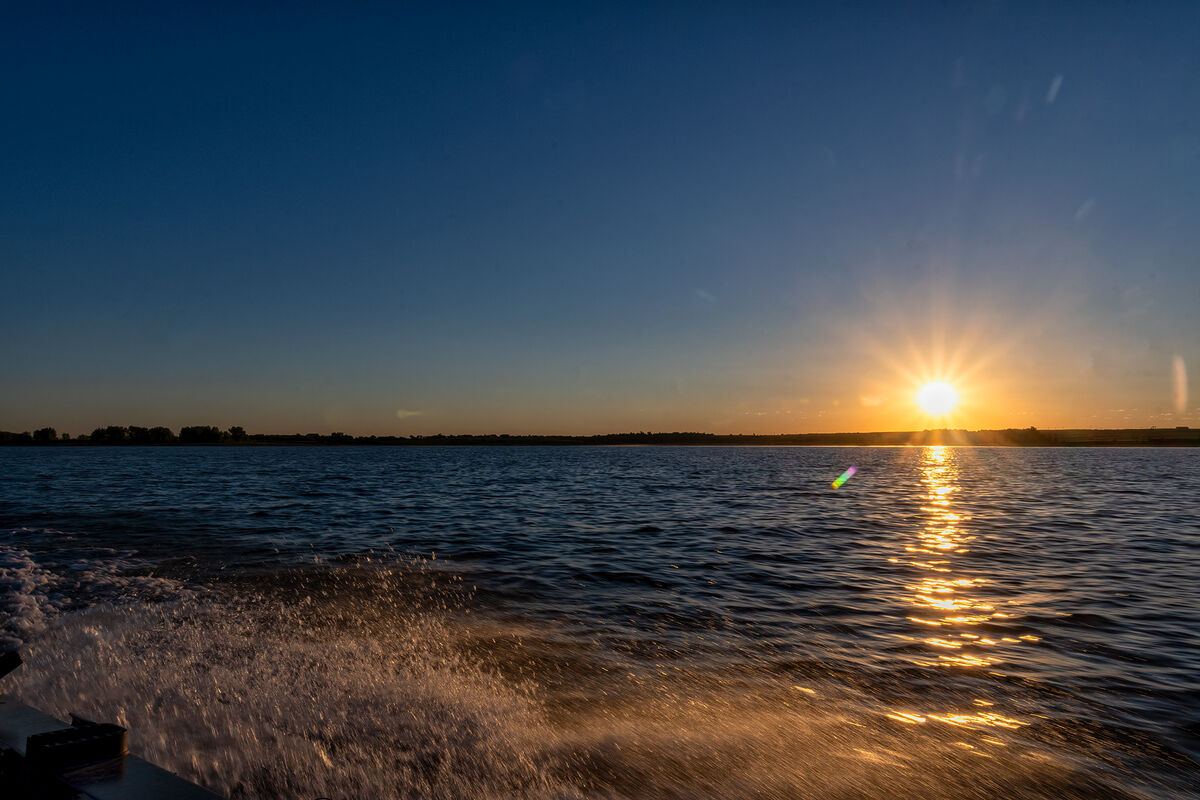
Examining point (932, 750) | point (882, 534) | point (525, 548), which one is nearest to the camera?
point (932, 750)

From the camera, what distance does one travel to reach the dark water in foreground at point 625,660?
16.6 feet

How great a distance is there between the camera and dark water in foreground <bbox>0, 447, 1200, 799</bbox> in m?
5.07

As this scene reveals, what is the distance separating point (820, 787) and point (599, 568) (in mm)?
9020

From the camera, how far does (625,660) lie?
777cm

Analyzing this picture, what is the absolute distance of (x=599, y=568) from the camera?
1365 cm

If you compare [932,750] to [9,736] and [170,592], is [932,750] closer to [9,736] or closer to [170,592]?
[9,736]

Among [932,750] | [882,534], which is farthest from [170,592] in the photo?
[882,534]

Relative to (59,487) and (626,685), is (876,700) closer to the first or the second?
(626,685)

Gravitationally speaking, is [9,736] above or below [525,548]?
above

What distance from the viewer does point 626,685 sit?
6910 mm

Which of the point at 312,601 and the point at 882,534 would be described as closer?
the point at 312,601

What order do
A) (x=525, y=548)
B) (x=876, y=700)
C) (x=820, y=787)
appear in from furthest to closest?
(x=525, y=548) → (x=876, y=700) → (x=820, y=787)

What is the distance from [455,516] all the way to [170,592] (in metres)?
12.7

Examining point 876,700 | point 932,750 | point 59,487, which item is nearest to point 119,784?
point 932,750
